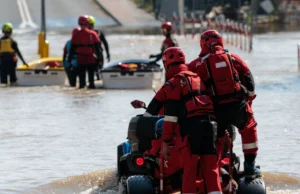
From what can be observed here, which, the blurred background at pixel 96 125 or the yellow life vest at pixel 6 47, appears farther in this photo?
the yellow life vest at pixel 6 47

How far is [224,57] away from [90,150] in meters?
5.53

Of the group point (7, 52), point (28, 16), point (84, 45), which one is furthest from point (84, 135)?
point (28, 16)

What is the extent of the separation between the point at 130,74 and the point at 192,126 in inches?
584

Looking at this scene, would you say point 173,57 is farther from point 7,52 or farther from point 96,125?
point 7,52

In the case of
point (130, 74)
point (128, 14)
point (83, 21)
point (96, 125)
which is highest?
point (83, 21)

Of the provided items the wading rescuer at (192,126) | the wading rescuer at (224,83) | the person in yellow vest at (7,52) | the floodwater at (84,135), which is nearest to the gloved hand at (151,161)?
the wading rescuer at (224,83)

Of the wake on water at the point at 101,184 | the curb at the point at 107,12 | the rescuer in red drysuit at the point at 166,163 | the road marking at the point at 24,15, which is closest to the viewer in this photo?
the rescuer in red drysuit at the point at 166,163

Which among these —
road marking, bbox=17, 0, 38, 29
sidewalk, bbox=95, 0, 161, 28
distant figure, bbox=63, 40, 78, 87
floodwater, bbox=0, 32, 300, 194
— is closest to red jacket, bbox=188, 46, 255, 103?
floodwater, bbox=0, 32, 300, 194

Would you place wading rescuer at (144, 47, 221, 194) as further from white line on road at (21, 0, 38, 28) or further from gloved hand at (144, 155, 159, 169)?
white line on road at (21, 0, 38, 28)

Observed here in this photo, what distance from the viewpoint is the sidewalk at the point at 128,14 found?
6681cm

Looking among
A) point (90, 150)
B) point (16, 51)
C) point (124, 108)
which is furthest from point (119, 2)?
point (90, 150)

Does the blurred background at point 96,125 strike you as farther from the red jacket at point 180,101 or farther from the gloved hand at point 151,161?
the red jacket at point 180,101

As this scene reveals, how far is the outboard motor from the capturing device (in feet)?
34.8

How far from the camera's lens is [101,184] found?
12797mm
